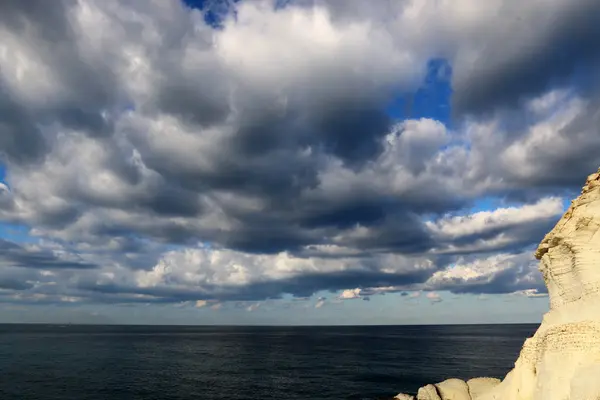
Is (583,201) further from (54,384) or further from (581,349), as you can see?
(54,384)

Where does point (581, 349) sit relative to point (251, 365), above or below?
above

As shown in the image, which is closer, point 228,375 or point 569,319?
point 569,319

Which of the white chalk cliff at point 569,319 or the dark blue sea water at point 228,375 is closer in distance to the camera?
the white chalk cliff at point 569,319

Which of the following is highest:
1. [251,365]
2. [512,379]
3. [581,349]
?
[581,349]

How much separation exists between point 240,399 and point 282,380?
17.5 metres

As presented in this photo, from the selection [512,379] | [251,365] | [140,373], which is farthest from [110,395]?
[512,379]

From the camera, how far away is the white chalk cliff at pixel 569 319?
27.0 meters

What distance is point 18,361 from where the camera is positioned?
108 m

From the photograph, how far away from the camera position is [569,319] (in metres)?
30.1

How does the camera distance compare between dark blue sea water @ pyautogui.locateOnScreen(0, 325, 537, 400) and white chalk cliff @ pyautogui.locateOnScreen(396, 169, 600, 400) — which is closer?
white chalk cliff @ pyautogui.locateOnScreen(396, 169, 600, 400)

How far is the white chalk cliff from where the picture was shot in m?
27.0

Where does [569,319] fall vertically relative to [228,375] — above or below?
above

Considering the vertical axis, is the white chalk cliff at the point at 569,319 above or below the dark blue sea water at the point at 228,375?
above

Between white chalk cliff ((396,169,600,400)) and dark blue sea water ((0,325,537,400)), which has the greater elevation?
white chalk cliff ((396,169,600,400))
